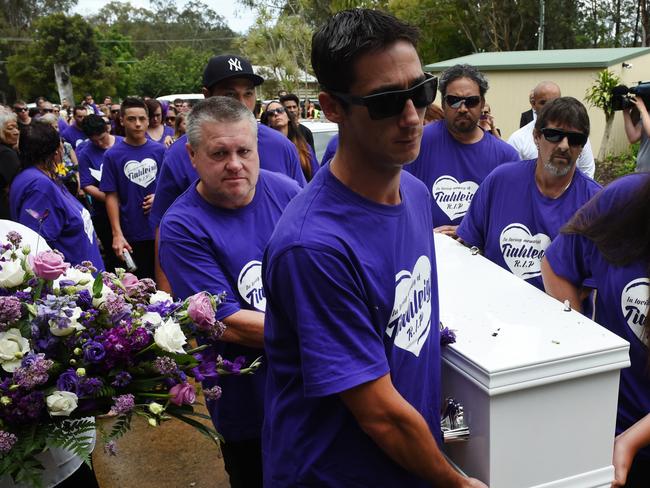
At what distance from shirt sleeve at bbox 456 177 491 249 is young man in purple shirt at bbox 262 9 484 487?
151 cm

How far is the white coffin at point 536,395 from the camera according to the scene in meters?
1.52

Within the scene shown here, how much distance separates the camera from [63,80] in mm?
40625

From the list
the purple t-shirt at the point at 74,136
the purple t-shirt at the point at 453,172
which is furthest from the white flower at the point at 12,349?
the purple t-shirt at the point at 74,136

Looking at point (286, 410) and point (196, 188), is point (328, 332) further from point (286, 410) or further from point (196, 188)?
point (196, 188)

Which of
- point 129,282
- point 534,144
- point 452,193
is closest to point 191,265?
point 129,282

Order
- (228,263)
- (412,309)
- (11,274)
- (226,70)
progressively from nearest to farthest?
(412,309) → (11,274) → (228,263) → (226,70)

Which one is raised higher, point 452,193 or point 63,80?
point 63,80

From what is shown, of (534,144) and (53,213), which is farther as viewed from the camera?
(534,144)

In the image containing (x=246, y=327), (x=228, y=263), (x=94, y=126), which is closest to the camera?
(x=246, y=327)

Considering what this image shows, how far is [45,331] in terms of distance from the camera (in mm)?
1715

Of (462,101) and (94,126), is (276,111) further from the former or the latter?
(462,101)

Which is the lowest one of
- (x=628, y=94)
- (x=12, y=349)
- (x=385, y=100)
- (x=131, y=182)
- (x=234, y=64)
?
(x=131, y=182)

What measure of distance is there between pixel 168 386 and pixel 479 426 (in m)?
0.84

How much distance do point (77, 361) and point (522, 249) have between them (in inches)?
77.6
